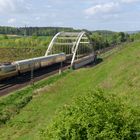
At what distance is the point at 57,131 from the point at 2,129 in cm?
1996

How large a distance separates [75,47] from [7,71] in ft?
132

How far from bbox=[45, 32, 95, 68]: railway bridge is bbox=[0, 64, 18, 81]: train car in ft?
72.0

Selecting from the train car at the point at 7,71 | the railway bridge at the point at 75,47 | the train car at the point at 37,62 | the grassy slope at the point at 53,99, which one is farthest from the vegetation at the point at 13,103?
the railway bridge at the point at 75,47

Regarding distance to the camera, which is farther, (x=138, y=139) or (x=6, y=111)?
(x=6, y=111)

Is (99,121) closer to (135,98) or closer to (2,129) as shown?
(135,98)

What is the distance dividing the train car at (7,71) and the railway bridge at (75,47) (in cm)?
2195

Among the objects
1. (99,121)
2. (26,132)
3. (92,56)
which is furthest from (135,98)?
(92,56)

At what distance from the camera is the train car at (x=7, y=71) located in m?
63.8

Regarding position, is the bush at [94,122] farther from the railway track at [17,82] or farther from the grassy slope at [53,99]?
the railway track at [17,82]

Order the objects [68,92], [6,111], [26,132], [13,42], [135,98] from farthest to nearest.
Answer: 1. [13,42]
2. [68,92]
3. [6,111]
4. [26,132]
5. [135,98]

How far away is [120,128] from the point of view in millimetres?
17359

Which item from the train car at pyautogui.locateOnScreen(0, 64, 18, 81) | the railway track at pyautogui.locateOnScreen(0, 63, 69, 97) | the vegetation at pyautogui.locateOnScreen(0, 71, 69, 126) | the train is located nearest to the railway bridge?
the train

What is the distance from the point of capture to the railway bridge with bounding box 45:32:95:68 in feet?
322

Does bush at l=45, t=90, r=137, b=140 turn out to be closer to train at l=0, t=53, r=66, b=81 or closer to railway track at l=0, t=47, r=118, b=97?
railway track at l=0, t=47, r=118, b=97
